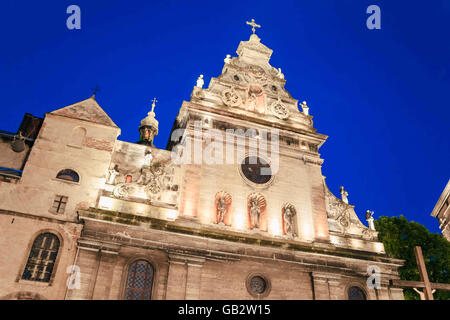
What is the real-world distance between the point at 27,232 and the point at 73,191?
2.77 meters

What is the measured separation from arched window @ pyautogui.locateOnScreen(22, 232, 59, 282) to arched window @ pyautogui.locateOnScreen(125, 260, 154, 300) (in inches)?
134

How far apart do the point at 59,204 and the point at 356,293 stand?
51.2 feet

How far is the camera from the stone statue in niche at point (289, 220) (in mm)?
20656

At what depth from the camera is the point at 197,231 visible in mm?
18266

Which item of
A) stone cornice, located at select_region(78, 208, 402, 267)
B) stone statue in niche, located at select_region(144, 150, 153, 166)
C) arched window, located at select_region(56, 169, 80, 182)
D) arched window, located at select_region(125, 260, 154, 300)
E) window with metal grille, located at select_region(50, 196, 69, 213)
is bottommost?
arched window, located at select_region(125, 260, 154, 300)

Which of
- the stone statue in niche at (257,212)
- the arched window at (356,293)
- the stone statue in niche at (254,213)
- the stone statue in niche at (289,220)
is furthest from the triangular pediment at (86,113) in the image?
the arched window at (356,293)

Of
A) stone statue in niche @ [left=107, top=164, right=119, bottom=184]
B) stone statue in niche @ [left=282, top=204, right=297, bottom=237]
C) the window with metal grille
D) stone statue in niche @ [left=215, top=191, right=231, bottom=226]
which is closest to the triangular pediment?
stone statue in niche @ [left=107, top=164, right=119, bottom=184]

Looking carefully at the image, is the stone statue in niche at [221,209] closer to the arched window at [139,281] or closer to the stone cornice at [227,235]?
the stone cornice at [227,235]

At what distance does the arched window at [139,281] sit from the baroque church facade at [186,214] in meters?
0.05

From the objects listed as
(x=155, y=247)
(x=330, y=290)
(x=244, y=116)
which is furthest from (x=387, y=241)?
(x=155, y=247)

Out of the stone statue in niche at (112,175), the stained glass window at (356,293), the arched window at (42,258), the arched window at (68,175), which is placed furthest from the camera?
the stained glass window at (356,293)

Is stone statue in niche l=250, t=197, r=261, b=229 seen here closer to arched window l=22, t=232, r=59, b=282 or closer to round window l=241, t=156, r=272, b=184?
round window l=241, t=156, r=272, b=184

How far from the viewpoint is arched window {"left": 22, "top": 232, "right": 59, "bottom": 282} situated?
1619cm

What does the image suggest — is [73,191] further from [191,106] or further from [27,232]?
[191,106]
